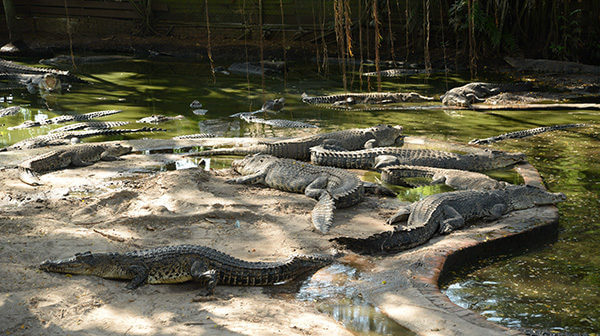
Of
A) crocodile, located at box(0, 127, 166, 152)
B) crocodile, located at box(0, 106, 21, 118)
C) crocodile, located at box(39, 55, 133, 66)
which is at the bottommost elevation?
crocodile, located at box(0, 127, 166, 152)

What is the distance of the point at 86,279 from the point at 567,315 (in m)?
3.31

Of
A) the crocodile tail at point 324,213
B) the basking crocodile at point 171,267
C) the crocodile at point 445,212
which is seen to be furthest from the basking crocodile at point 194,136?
the basking crocodile at point 171,267

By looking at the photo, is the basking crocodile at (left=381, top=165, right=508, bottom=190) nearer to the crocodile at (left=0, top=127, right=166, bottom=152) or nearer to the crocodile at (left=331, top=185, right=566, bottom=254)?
the crocodile at (left=331, top=185, right=566, bottom=254)

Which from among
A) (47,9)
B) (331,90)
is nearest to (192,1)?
(47,9)

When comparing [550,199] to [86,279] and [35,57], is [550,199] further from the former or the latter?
[35,57]

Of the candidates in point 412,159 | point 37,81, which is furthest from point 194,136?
point 37,81

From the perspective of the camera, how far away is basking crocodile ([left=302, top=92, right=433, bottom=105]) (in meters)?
12.6

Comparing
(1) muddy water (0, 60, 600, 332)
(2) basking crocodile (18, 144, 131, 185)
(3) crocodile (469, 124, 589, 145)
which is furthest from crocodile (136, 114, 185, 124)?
(3) crocodile (469, 124, 589, 145)

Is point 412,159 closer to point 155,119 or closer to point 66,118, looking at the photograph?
point 155,119

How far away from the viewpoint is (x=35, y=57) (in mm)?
19297

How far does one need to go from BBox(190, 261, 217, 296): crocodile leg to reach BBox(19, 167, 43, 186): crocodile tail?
3196 millimetres

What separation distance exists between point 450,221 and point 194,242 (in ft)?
7.73

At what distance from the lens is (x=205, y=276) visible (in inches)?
162

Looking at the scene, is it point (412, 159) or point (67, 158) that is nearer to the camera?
point (67, 158)
